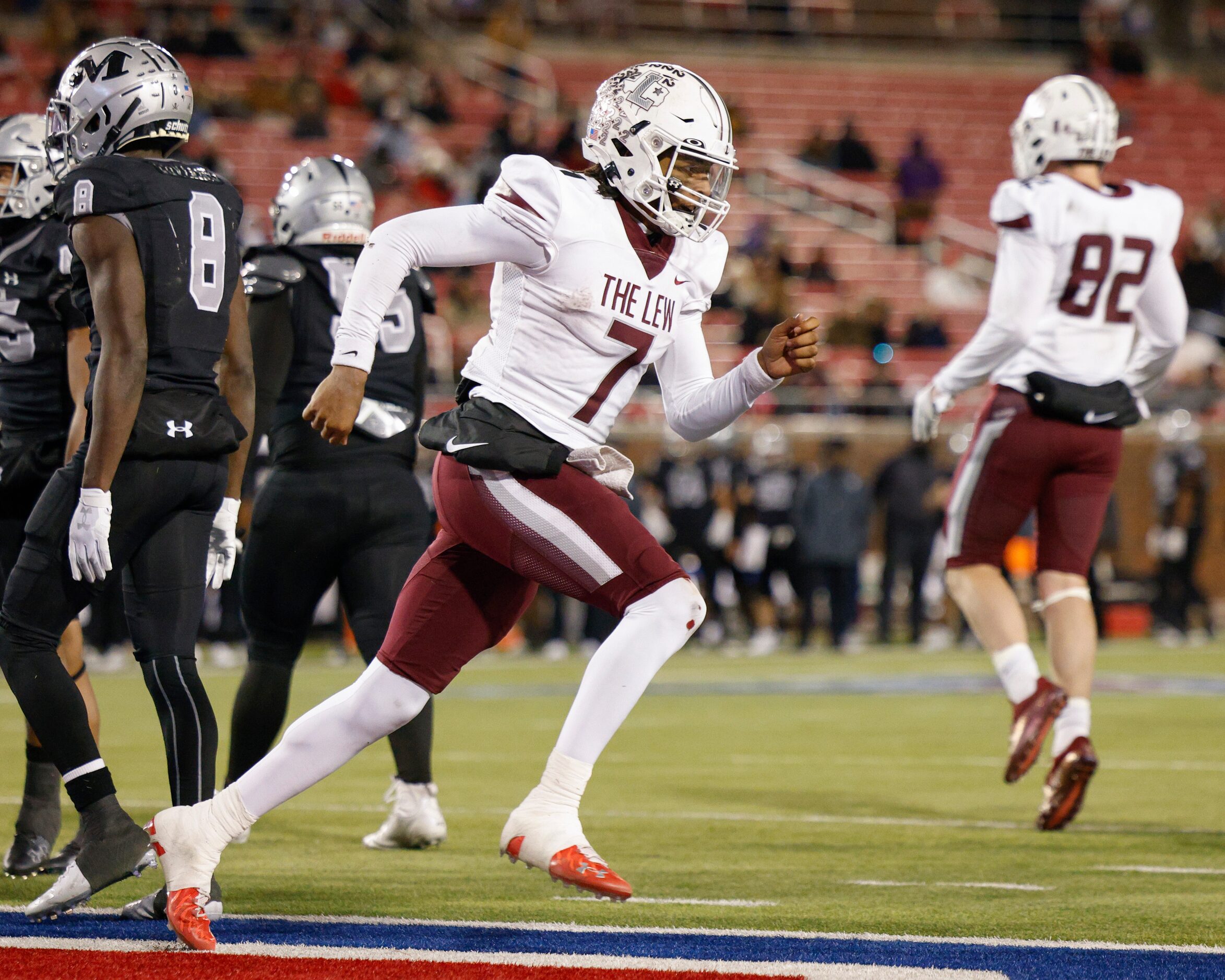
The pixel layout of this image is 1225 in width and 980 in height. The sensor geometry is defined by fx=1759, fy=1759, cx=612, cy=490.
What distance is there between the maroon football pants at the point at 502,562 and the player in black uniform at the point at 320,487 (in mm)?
1407

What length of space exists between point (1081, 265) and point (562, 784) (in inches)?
124

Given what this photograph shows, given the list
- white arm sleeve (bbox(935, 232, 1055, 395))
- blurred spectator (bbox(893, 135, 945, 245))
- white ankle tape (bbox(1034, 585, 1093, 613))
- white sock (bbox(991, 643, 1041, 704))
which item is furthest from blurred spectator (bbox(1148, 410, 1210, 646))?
white arm sleeve (bbox(935, 232, 1055, 395))

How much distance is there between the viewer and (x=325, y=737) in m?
3.78

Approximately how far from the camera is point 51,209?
4871 mm

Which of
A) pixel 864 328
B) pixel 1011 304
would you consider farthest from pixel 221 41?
pixel 1011 304

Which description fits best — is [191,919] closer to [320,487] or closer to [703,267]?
[703,267]

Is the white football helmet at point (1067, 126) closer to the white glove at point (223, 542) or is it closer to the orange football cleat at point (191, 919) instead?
the white glove at point (223, 542)

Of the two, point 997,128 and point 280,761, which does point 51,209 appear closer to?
point 280,761

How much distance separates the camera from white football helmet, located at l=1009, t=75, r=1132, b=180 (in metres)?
5.99

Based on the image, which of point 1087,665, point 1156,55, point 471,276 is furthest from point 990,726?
point 1156,55

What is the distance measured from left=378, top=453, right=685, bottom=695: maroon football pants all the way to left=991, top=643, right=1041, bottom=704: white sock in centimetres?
237

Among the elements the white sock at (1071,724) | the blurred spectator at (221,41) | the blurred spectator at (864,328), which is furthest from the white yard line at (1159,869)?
the blurred spectator at (221,41)

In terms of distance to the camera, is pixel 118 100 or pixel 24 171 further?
pixel 24 171

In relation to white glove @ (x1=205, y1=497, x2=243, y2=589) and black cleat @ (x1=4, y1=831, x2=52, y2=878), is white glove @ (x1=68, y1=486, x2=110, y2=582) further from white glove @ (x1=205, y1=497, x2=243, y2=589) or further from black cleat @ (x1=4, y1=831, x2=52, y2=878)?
black cleat @ (x1=4, y1=831, x2=52, y2=878)
